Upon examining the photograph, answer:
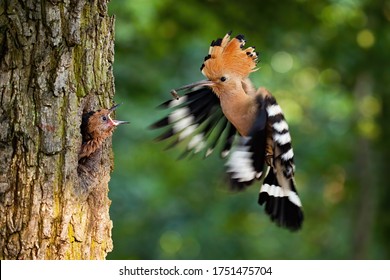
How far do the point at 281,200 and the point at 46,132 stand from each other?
4.36 ft

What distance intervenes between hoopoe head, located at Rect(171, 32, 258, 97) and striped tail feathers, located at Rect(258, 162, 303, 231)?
0.54 m

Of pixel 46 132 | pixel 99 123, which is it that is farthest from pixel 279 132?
pixel 46 132

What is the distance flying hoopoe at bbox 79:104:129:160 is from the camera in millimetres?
3121

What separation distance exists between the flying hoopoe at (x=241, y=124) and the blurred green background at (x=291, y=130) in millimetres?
259

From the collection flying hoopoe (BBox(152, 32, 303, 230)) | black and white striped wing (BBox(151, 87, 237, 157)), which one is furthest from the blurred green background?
black and white striped wing (BBox(151, 87, 237, 157))

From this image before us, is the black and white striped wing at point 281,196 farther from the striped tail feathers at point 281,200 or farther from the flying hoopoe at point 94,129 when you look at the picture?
the flying hoopoe at point 94,129

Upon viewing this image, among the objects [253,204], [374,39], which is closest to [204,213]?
[253,204]

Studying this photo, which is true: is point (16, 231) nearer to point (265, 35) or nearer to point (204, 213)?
point (265, 35)

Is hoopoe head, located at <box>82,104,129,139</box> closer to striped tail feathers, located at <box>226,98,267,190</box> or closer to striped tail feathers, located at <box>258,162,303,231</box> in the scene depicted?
striped tail feathers, located at <box>226,98,267,190</box>

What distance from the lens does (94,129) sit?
3113mm

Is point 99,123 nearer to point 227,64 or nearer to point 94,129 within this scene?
point 94,129

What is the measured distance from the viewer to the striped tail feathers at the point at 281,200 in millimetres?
3582

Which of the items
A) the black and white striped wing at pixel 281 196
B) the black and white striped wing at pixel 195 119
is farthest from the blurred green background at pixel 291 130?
the black and white striped wing at pixel 195 119

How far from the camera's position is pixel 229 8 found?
253 inches
